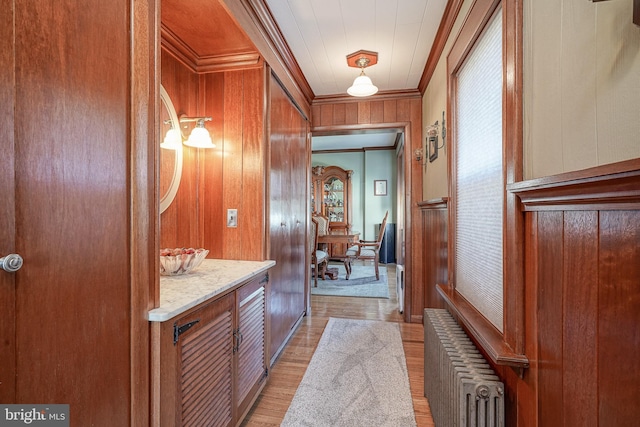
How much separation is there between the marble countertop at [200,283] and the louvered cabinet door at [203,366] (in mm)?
67

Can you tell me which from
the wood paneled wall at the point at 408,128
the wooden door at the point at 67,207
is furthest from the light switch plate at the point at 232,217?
the wood paneled wall at the point at 408,128

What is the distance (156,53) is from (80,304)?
854mm

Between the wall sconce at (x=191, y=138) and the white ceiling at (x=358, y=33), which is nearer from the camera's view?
the wall sconce at (x=191, y=138)

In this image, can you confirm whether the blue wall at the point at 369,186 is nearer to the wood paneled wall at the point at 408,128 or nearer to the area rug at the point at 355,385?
the wood paneled wall at the point at 408,128

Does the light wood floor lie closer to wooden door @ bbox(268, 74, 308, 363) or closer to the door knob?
wooden door @ bbox(268, 74, 308, 363)

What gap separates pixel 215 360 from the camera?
4.49ft

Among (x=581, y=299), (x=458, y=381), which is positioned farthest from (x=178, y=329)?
(x=581, y=299)

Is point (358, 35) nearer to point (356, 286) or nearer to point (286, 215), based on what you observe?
point (286, 215)

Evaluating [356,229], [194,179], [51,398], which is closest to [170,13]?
[194,179]

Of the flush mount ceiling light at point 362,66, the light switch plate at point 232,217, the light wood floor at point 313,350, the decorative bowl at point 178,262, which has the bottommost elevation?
the light wood floor at point 313,350

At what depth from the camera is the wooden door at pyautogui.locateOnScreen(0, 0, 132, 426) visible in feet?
2.09

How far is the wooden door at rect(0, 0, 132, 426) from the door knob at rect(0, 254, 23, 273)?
18 millimetres

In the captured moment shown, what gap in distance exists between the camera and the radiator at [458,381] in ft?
3.60

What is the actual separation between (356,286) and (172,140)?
12.0ft
